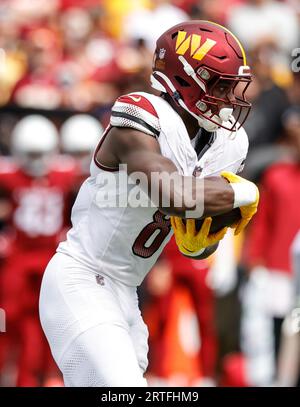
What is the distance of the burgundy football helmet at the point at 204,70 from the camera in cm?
446

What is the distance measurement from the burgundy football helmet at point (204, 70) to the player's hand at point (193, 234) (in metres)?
0.37

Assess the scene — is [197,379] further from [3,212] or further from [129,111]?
[129,111]

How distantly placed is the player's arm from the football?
0.58 feet

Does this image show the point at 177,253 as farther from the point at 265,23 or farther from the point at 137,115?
the point at 137,115

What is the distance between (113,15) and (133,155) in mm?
7010

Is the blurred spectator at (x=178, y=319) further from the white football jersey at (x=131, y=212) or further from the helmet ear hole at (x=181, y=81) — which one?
the helmet ear hole at (x=181, y=81)

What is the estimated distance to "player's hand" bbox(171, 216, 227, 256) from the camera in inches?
176

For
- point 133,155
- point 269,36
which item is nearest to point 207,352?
point 269,36

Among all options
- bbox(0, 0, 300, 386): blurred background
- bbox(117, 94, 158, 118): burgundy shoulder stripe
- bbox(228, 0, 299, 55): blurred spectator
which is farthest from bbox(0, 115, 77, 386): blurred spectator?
bbox(117, 94, 158, 118): burgundy shoulder stripe

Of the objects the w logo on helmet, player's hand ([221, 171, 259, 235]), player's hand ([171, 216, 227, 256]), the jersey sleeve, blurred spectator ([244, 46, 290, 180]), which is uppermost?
the w logo on helmet

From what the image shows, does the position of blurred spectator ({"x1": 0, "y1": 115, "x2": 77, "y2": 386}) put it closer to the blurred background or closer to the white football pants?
the blurred background

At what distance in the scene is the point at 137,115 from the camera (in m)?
4.32

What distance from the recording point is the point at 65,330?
14.7ft

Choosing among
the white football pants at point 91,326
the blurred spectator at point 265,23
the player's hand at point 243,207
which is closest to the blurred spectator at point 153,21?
the blurred spectator at point 265,23
